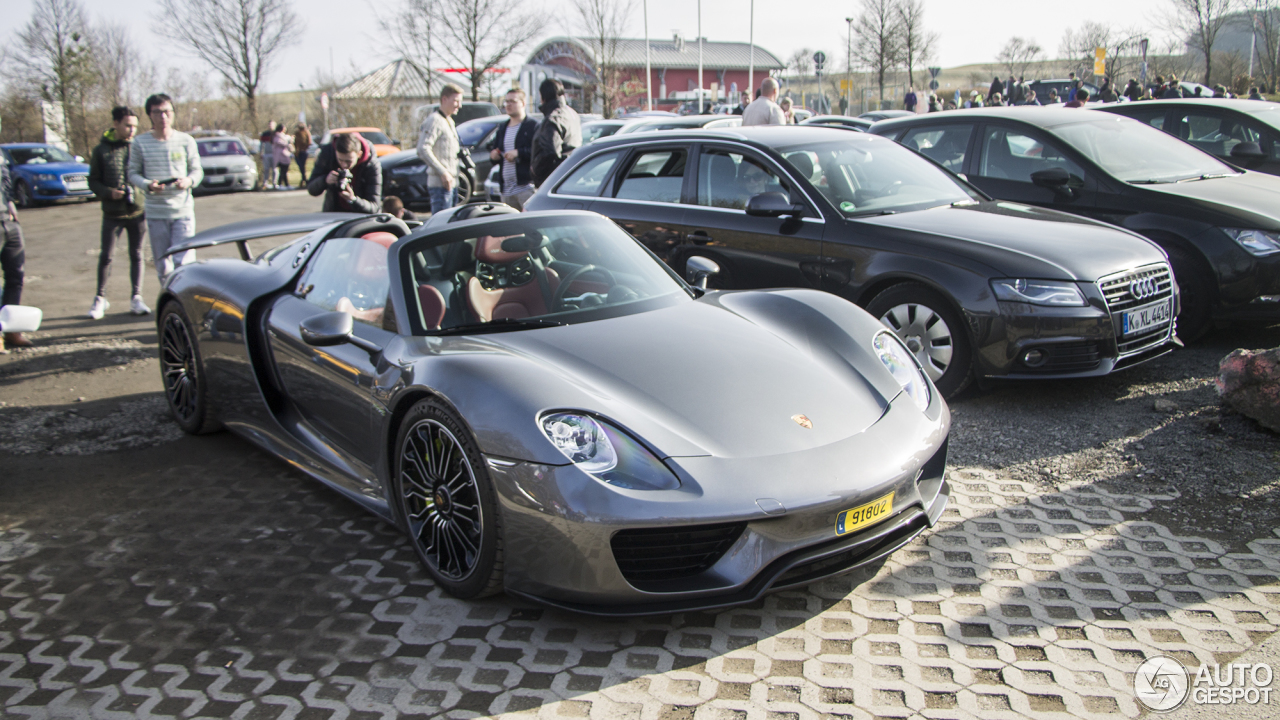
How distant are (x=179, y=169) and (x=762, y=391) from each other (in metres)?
6.44

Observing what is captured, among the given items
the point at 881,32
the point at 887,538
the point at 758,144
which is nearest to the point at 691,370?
the point at 887,538

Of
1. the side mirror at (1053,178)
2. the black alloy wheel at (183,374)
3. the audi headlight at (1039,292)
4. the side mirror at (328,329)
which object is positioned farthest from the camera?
the side mirror at (1053,178)

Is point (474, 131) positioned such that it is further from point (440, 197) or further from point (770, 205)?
point (770, 205)

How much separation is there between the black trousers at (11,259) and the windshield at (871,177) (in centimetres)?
579

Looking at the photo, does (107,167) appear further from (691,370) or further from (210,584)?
(691,370)

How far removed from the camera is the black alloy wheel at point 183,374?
481 centimetres

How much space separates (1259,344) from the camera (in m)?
5.86

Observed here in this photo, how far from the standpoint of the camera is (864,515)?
106 inches

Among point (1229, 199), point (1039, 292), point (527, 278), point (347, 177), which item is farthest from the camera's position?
point (347, 177)

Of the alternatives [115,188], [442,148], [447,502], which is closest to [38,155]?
[115,188]

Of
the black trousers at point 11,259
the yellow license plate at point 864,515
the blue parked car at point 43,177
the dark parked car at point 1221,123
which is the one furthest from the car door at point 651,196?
the blue parked car at point 43,177

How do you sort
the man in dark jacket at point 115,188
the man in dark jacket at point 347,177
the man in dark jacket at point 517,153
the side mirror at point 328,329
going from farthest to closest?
the man in dark jacket at point 517,153, the man in dark jacket at point 115,188, the man in dark jacket at point 347,177, the side mirror at point 328,329

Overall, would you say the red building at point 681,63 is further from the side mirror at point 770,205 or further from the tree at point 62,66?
the side mirror at point 770,205

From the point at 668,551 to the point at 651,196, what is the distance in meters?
4.07
